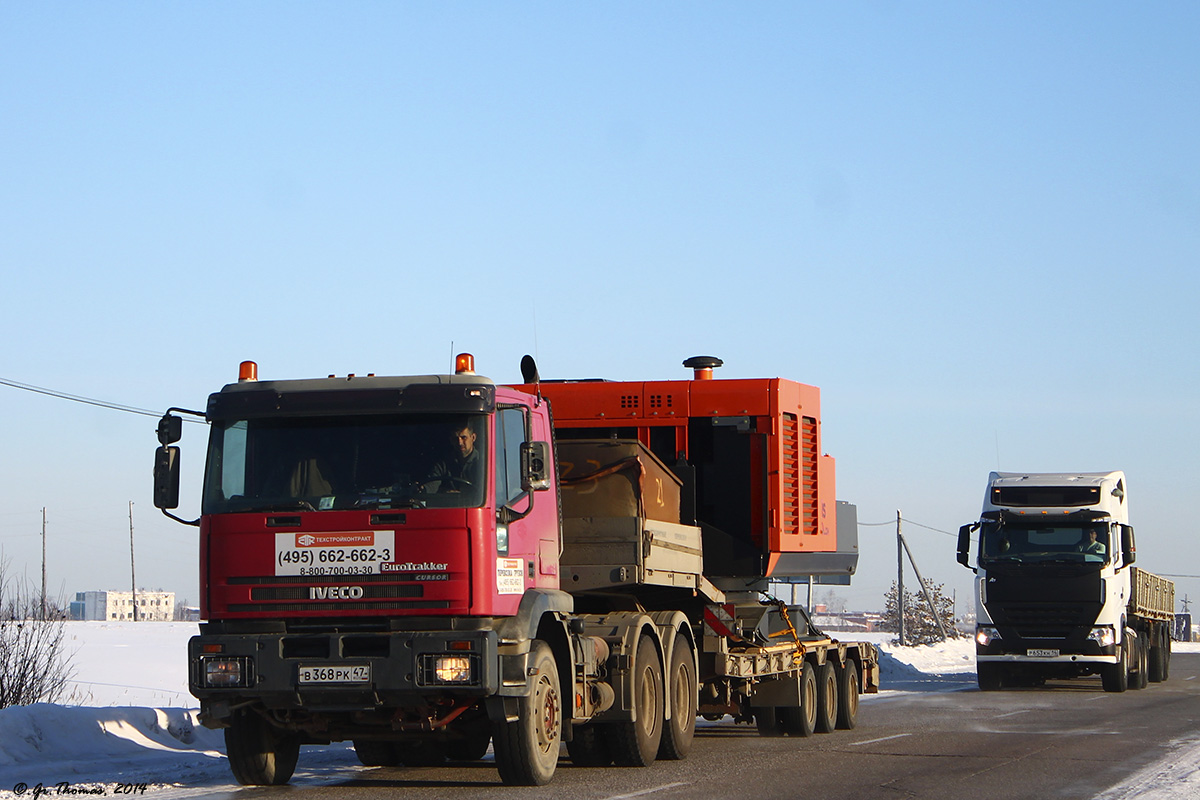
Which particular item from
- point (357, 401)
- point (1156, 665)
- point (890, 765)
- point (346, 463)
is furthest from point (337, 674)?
point (1156, 665)

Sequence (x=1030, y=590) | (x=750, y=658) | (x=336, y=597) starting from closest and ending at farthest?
(x=336, y=597) < (x=750, y=658) < (x=1030, y=590)

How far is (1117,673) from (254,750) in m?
18.9

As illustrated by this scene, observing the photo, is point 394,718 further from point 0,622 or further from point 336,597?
point 0,622

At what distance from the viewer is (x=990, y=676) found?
2655 centimetres

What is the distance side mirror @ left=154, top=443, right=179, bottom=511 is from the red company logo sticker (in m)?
1.16

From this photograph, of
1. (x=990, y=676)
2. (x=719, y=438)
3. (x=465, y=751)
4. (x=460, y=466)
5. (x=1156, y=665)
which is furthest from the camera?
(x=1156, y=665)

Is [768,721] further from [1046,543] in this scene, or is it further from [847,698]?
[1046,543]

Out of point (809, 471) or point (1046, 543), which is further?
point (1046, 543)

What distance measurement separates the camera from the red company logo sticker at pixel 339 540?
10219 millimetres

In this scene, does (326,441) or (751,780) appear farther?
(751,780)

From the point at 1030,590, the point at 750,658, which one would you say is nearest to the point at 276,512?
the point at 750,658

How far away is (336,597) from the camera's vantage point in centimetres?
1028

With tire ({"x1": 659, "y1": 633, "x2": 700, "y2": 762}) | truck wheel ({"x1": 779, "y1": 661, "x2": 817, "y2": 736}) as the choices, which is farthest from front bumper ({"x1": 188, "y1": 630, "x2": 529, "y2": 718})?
truck wheel ({"x1": 779, "y1": 661, "x2": 817, "y2": 736})

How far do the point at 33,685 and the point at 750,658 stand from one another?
8.95 metres
